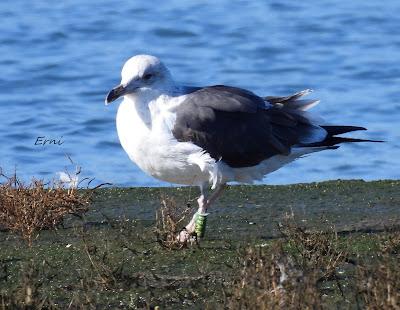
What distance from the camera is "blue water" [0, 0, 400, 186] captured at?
1333 centimetres

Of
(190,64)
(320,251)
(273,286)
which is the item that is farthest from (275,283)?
(190,64)

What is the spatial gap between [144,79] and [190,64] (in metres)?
8.40

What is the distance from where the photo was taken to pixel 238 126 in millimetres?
8625

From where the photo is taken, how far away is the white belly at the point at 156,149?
26.8 feet

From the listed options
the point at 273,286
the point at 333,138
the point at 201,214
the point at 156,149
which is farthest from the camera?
the point at 333,138

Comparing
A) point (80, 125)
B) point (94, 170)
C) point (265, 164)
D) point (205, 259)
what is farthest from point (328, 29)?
point (205, 259)

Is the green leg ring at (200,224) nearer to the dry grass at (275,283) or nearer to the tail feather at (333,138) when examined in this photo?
the tail feather at (333,138)

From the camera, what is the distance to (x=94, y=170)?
502 inches

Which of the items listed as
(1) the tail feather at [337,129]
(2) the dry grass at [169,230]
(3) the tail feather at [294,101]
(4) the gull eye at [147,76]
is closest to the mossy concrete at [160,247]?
(2) the dry grass at [169,230]

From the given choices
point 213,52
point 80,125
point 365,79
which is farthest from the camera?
point 213,52

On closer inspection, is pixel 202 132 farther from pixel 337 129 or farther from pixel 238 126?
pixel 337 129

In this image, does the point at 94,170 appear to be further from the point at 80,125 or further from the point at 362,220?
the point at 362,220

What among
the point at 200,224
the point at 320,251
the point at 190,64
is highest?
the point at 320,251

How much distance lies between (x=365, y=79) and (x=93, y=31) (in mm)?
4158
